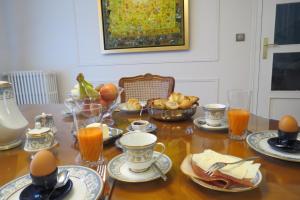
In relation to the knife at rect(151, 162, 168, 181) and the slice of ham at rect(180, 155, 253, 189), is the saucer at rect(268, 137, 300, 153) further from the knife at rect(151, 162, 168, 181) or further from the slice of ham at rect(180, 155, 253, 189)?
the knife at rect(151, 162, 168, 181)

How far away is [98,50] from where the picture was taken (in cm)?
306

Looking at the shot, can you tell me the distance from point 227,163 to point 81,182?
40cm

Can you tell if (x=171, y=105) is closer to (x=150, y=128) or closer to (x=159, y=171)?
(x=150, y=128)

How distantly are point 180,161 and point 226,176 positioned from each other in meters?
0.19

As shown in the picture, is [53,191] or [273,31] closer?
[53,191]

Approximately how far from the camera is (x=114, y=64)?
10.1ft

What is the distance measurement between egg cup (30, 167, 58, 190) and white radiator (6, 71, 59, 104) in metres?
2.86

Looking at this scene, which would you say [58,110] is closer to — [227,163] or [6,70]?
[227,163]

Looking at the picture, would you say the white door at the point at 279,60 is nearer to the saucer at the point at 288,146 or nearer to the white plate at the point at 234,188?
the saucer at the point at 288,146

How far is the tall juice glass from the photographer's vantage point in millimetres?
755

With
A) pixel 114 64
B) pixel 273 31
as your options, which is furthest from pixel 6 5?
pixel 273 31

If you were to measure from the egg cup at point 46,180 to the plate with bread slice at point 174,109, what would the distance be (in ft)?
2.16

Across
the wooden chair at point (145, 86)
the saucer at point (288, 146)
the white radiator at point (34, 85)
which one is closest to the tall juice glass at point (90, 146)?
the saucer at point (288, 146)

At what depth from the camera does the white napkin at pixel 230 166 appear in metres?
0.59
